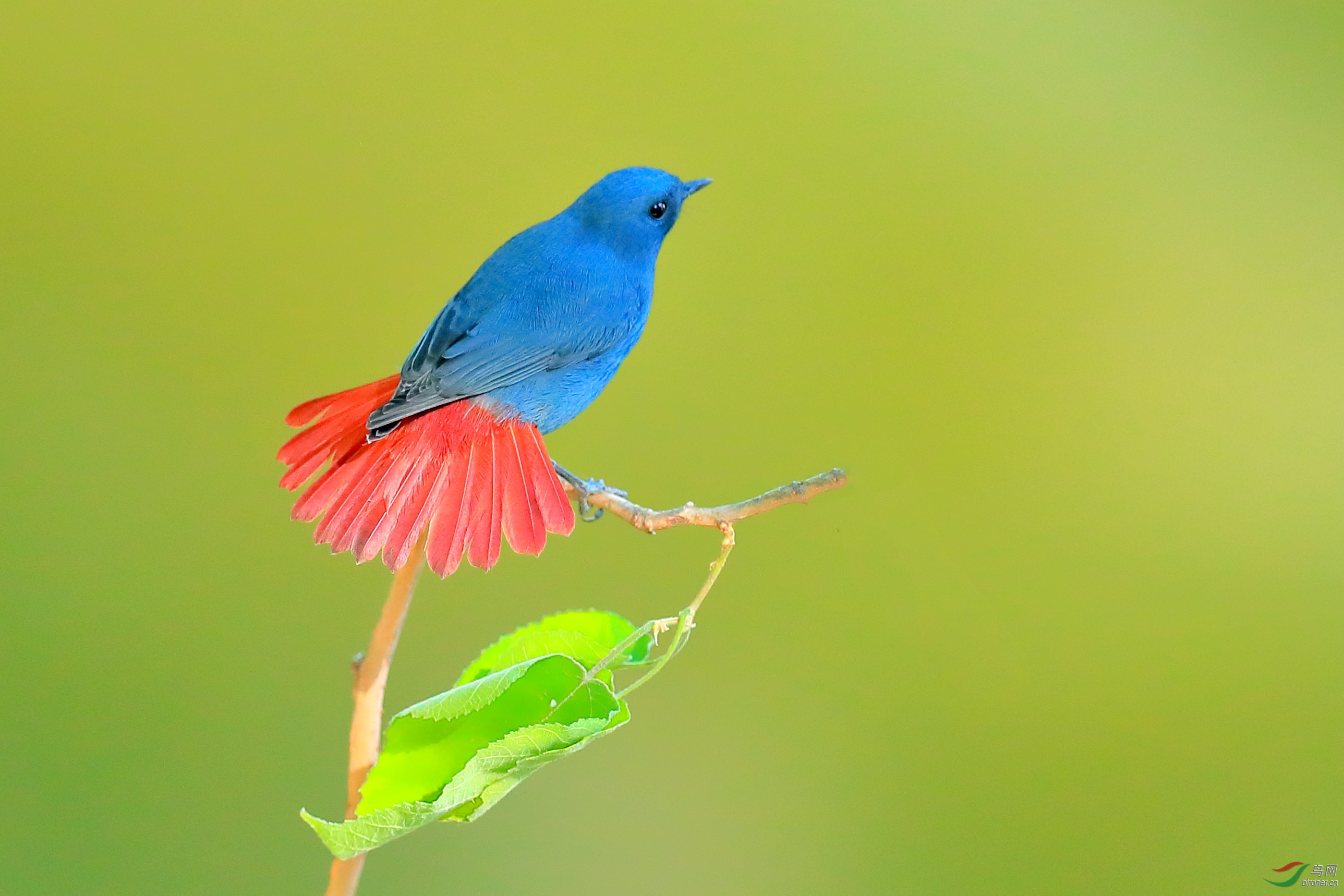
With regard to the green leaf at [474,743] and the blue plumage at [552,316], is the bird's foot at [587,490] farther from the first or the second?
the green leaf at [474,743]

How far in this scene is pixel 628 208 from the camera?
104 cm

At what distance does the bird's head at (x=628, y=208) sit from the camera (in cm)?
104

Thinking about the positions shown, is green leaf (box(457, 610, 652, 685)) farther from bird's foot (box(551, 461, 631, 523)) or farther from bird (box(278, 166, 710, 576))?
bird's foot (box(551, 461, 631, 523))

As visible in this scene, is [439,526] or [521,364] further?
[521,364]

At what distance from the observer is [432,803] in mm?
625

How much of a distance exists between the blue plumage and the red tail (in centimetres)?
3

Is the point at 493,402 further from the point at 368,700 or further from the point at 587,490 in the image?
the point at 368,700

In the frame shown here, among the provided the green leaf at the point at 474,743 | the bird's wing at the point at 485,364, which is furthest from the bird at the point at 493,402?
the green leaf at the point at 474,743

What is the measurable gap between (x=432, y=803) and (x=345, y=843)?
0.06 metres

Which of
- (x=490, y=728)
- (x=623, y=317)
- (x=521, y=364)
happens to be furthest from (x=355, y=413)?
(x=490, y=728)

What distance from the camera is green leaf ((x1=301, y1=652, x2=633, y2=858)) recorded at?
62 centimetres

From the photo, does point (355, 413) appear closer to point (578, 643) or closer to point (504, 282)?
point (504, 282)

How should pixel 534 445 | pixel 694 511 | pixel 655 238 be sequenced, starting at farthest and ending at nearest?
pixel 655 238 < pixel 534 445 < pixel 694 511

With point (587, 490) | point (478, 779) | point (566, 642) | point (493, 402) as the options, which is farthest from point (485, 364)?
point (478, 779)
